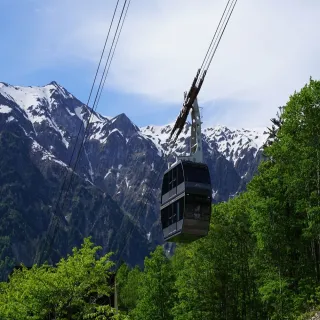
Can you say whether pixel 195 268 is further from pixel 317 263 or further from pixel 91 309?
pixel 91 309

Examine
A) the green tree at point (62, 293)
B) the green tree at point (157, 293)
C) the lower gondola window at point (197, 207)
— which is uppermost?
the green tree at point (157, 293)

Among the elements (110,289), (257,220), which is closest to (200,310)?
(257,220)

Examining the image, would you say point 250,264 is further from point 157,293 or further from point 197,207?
point 157,293

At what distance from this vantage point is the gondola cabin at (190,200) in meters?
33.0

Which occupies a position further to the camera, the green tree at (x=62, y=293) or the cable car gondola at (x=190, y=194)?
the cable car gondola at (x=190, y=194)

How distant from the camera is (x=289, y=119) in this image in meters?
42.9

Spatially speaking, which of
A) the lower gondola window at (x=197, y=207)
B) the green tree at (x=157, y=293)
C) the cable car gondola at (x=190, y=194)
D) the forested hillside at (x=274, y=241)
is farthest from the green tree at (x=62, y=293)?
the green tree at (x=157, y=293)

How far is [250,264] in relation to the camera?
5081cm

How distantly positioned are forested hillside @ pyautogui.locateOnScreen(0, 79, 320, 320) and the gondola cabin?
191 inches

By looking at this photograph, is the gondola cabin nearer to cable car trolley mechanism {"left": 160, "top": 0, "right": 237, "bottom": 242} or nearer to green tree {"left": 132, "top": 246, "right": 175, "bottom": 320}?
cable car trolley mechanism {"left": 160, "top": 0, "right": 237, "bottom": 242}

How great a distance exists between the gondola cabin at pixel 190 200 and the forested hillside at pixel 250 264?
486cm

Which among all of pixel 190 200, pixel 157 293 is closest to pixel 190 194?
pixel 190 200

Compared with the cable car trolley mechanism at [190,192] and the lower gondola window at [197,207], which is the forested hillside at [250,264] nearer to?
the cable car trolley mechanism at [190,192]

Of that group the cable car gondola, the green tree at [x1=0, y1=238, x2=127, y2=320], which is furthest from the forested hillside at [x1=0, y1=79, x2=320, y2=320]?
the cable car gondola
